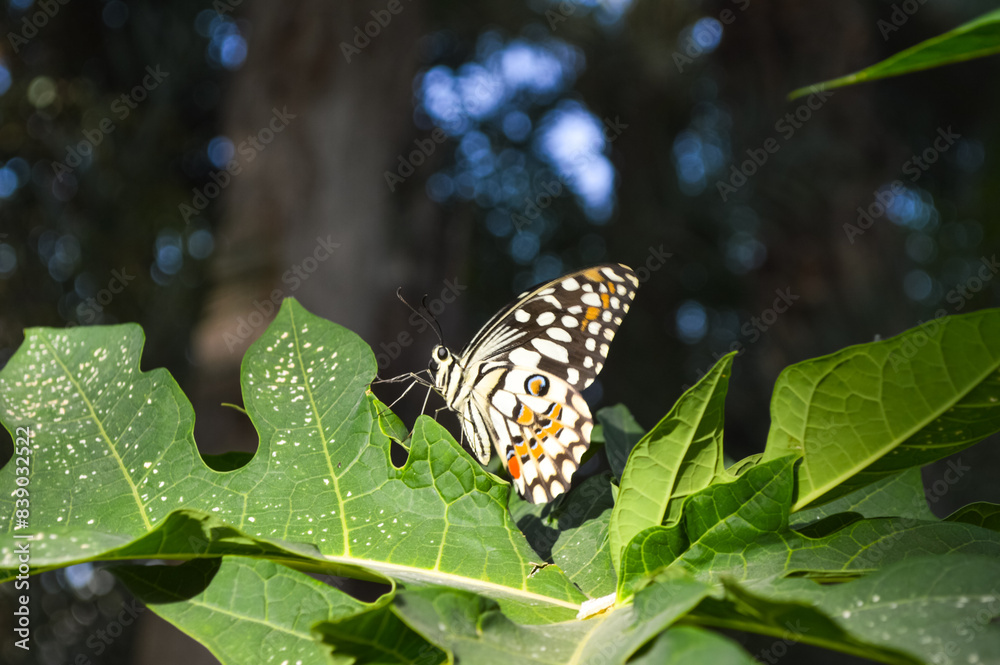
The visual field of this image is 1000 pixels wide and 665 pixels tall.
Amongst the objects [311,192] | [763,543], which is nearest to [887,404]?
[763,543]

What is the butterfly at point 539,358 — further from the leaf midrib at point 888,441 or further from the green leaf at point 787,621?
the green leaf at point 787,621

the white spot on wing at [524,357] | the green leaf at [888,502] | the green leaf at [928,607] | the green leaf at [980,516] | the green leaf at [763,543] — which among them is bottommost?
the green leaf at [888,502]

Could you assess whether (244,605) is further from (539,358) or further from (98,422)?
(539,358)

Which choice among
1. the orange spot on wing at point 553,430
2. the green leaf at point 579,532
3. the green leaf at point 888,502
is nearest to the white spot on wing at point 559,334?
the orange spot on wing at point 553,430

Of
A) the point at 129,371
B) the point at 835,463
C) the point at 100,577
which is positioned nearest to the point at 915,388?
the point at 835,463

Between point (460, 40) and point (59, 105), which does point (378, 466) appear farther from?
point (460, 40)

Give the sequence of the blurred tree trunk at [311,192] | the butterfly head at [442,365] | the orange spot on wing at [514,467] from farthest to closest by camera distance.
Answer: the blurred tree trunk at [311,192], the butterfly head at [442,365], the orange spot on wing at [514,467]
